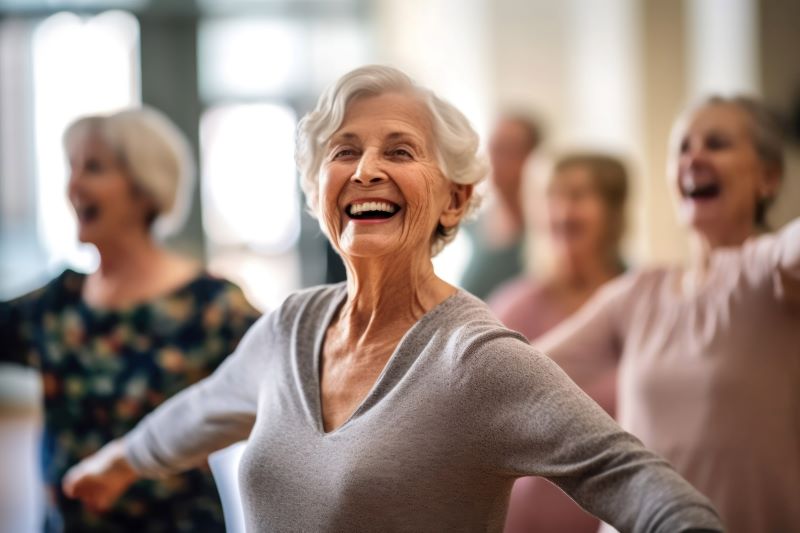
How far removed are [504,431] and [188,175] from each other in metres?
1.52

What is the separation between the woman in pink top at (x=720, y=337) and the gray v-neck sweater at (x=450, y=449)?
605 millimetres

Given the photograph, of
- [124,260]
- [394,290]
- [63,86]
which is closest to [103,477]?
[124,260]

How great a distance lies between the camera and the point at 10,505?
4.92 m

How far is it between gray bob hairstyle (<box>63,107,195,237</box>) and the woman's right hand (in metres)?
0.73

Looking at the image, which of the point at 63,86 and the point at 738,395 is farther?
the point at 63,86

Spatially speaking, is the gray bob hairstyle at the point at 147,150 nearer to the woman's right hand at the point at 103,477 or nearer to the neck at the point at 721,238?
the woman's right hand at the point at 103,477

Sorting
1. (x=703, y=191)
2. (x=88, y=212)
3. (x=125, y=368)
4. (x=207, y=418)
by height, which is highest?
(x=703, y=191)

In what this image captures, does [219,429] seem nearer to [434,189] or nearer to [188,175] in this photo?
[434,189]

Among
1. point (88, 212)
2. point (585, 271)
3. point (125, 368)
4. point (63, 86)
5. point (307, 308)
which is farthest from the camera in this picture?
point (63, 86)

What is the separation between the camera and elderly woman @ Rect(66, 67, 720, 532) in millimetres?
1225

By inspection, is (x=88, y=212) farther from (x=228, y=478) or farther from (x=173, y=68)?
(x=173, y=68)

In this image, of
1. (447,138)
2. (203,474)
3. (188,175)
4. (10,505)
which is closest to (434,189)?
(447,138)

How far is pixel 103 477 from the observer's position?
1882mm

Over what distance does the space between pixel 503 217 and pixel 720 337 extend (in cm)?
229
